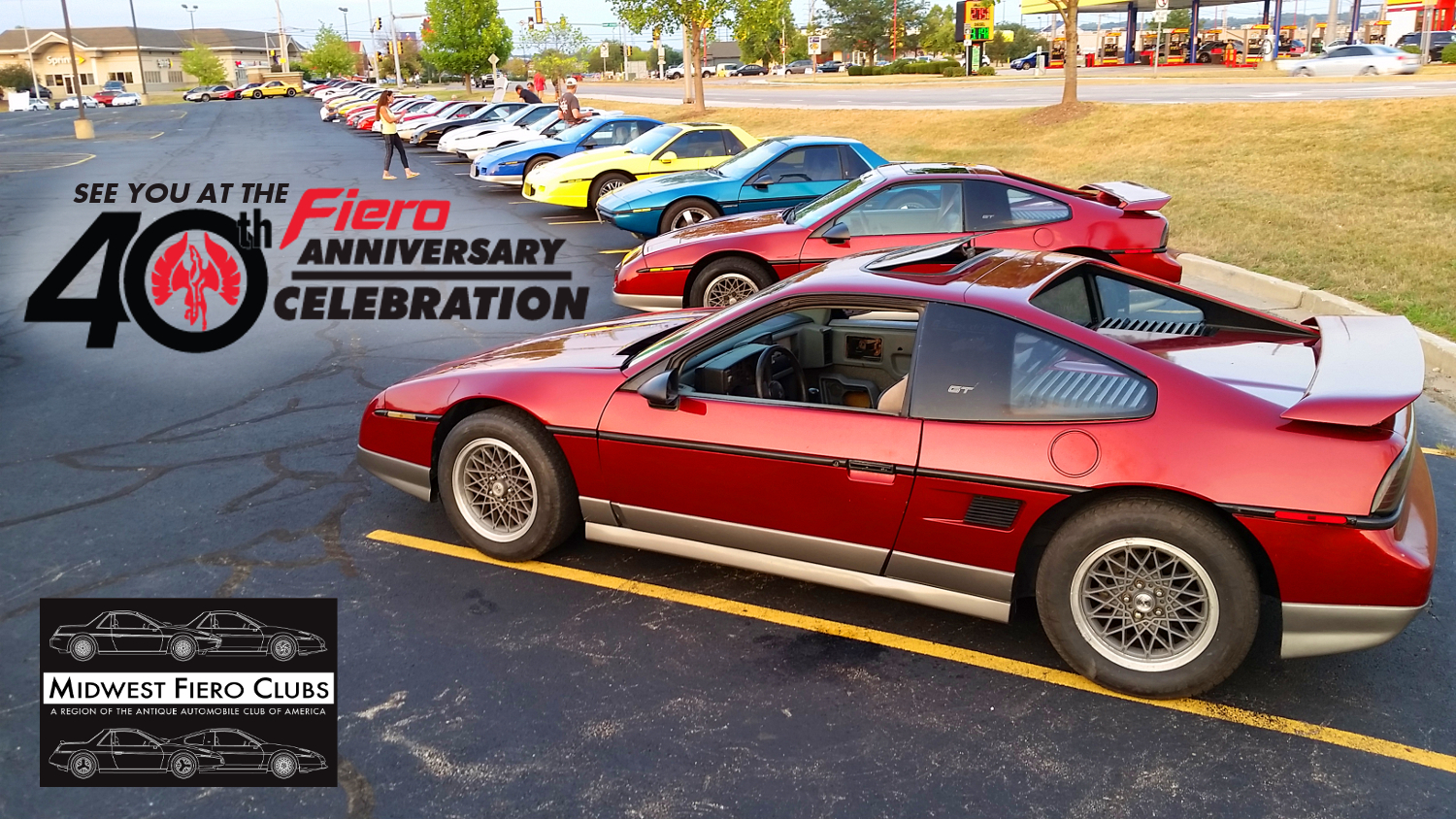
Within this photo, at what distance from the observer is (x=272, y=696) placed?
3.67 meters

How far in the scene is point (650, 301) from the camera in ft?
28.5

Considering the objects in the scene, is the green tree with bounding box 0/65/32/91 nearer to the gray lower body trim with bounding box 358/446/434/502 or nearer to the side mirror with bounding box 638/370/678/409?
the gray lower body trim with bounding box 358/446/434/502

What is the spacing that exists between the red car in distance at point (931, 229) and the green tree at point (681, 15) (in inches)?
1091

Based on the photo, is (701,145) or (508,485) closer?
(508,485)

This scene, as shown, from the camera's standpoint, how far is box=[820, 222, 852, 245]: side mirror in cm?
828

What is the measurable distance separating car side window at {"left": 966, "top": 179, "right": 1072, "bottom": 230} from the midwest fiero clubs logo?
3.68 meters

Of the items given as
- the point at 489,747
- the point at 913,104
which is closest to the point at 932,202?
the point at 489,747

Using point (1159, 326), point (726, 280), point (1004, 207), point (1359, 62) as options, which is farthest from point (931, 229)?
point (1359, 62)

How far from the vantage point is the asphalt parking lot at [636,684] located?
3162 mm

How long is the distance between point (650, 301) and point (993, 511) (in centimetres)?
540

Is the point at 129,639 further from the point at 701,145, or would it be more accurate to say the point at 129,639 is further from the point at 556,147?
the point at 556,147

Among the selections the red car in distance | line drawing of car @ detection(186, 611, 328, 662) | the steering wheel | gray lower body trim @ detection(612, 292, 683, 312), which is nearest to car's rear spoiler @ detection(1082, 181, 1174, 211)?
the red car in distance

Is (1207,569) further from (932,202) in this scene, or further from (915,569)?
(932,202)

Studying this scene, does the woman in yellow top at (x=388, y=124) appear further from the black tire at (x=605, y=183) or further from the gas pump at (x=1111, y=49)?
the gas pump at (x=1111, y=49)
